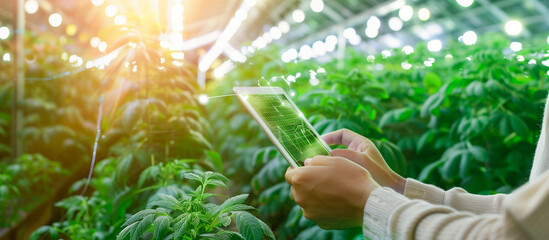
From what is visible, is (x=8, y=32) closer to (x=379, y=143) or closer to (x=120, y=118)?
(x=120, y=118)

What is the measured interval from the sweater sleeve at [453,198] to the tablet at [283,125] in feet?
0.65

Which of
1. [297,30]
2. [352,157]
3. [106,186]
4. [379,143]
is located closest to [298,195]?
[352,157]

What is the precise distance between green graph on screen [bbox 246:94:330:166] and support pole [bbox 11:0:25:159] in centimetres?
269

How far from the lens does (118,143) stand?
1796mm

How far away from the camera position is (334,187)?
73 cm

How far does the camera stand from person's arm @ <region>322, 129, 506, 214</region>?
848mm

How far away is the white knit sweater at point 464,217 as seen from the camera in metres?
0.50

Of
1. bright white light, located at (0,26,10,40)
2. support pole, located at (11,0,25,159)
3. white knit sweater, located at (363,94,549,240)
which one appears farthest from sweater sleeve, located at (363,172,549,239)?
bright white light, located at (0,26,10,40)

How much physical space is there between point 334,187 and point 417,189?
243 millimetres

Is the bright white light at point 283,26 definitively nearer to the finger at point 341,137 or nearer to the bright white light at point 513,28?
the bright white light at point 513,28

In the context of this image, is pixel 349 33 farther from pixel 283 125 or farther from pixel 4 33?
pixel 283 125

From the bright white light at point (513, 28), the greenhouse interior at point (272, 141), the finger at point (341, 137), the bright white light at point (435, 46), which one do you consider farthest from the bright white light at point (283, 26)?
the finger at point (341, 137)

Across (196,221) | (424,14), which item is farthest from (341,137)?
(424,14)

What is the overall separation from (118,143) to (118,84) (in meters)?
0.32
